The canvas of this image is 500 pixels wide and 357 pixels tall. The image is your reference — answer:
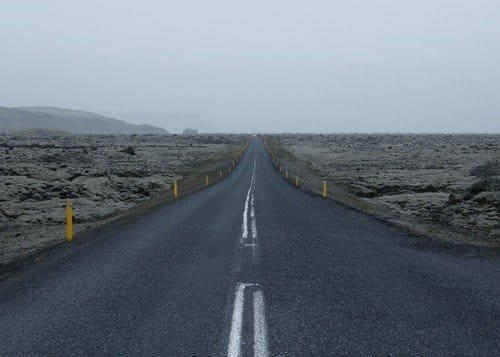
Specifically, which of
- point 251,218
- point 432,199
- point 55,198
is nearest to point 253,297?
point 251,218

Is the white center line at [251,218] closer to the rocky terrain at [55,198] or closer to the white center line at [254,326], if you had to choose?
the white center line at [254,326]

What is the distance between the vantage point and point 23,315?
7.33 metres

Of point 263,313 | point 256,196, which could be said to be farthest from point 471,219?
point 263,313

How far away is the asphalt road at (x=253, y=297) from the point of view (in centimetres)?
605

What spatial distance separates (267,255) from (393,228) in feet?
22.1

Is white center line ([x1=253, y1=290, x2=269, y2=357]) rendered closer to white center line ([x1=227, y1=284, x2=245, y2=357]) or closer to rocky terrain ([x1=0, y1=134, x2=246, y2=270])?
white center line ([x1=227, y1=284, x2=245, y2=357])

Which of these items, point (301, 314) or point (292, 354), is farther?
point (301, 314)

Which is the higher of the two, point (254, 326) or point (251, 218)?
point (254, 326)

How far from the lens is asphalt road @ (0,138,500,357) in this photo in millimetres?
6051

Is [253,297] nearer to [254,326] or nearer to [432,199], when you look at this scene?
[254,326]

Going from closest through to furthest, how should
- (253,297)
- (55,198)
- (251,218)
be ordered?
(253,297) < (251,218) < (55,198)

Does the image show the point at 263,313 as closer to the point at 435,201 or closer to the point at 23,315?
the point at 23,315

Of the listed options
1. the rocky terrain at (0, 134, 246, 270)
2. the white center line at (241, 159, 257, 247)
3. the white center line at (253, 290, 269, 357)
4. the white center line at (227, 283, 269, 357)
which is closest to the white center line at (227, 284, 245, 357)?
the white center line at (227, 283, 269, 357)

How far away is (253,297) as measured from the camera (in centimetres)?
792
